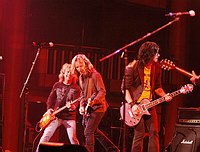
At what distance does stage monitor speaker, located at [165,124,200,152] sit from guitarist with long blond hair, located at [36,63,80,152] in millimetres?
2092

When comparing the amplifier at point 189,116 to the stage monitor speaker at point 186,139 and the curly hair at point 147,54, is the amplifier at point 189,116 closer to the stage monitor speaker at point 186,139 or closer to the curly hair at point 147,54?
the stage monitor speaker at point 186,139

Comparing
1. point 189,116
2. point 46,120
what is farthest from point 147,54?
point 46,120

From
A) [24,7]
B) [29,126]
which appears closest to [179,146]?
[29,126]

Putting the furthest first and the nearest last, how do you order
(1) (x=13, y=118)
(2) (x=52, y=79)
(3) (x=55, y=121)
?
1. (2) (x=52, y=79)
2. (1) (x=13, y=118)
3. (3) (x=55, y=121)

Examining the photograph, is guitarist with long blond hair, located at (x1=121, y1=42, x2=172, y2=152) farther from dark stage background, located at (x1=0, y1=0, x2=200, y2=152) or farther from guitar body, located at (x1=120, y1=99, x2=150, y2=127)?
dark stage background, located at (x1=0, y1=0, x2=200, y2=152)

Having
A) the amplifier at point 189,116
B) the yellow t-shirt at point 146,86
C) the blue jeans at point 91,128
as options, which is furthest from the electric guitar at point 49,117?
the amplifier at point 189,116

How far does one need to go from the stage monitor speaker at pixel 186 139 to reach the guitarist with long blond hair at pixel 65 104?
2.09 m

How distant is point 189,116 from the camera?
8.62 meters

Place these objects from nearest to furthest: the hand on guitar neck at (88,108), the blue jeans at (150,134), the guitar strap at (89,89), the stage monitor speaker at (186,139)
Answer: the stage monitor speaker at (186,139)
the blue jeans at (150,134)
the hand on guitar neck at (88,108)
the guitar strap at (89,89)

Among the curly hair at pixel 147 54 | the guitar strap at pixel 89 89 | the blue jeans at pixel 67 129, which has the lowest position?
the blue jeans at pixel 67 129

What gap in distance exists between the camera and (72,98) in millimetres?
9914

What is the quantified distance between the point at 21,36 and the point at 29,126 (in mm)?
2129

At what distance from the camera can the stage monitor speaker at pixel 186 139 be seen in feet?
27.2

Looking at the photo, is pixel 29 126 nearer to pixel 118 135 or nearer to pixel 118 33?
pixel 118 135
